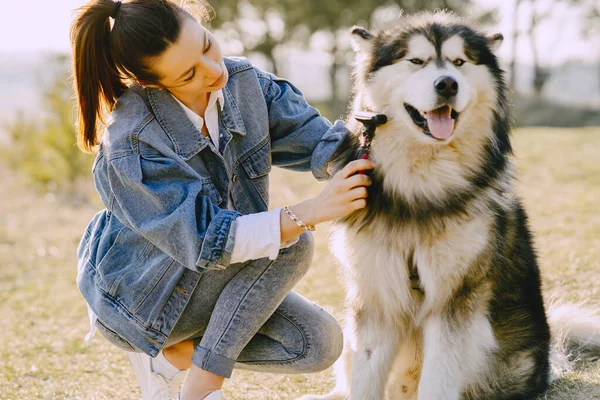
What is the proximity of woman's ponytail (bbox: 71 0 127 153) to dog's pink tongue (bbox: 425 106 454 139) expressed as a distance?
105 cm

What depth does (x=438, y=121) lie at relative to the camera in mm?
2078

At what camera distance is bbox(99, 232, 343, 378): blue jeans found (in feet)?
7.09

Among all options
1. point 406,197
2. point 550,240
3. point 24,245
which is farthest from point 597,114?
point 406,197

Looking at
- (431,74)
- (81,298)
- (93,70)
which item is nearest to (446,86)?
(431,74)

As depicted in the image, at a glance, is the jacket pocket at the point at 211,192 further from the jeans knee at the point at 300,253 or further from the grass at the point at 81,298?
the grass at the point at 81,298

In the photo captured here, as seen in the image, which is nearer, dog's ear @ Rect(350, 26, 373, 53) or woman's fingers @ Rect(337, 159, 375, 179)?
woman's fingers @ Rect(337, 159, 375, 179)

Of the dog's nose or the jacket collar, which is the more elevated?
the dog's nose

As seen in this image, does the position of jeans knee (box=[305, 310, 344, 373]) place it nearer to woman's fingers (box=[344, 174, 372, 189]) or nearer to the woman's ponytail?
woman's fingers (box=[344, 174, 372, 189])

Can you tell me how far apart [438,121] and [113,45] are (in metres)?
1.08

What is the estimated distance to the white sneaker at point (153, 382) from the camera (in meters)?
2.34

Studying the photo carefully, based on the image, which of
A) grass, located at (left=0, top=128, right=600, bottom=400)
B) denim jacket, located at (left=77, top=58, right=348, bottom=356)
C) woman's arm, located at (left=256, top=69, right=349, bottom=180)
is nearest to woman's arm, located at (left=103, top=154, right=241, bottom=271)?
denim jacket, located at (left=77, top=58, right=348, bottom=356)

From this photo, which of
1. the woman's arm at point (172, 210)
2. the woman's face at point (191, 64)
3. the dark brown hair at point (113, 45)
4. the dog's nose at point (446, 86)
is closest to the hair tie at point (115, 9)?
the dark brown hair at point (113, 45)

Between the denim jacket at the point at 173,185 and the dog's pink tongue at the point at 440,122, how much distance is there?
385 mm

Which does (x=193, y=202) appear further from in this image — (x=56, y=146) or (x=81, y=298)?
(x=56, y=146)
